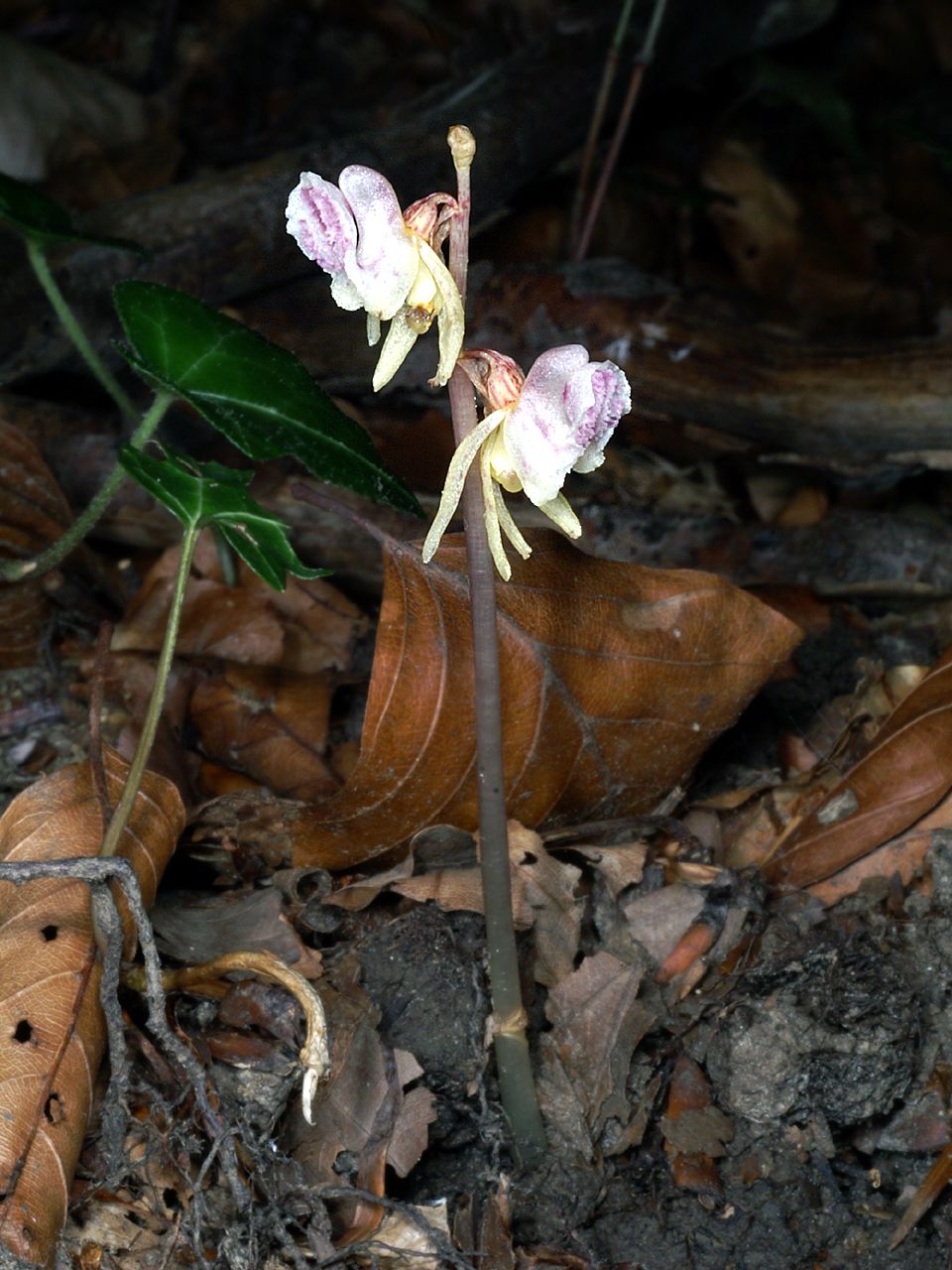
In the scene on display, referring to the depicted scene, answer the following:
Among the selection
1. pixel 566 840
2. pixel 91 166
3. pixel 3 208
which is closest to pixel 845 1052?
pixel 566 840

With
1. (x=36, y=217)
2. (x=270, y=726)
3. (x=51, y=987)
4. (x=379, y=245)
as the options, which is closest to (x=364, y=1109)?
(x=51, y=987)

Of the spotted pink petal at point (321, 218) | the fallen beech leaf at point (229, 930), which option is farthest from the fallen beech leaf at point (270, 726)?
the spotted pink petal at point (321, 218)

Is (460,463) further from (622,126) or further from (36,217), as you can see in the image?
(622,126)

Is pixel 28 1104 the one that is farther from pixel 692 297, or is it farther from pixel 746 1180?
pixel 692 297

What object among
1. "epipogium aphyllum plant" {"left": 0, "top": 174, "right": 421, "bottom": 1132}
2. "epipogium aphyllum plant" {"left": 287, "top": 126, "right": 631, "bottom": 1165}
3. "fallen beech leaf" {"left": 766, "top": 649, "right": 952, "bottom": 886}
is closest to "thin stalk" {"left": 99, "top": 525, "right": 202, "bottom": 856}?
"epipogium aphyllum plant" {"left": 0, "top": 174, "right": 421, "bottom": 1132}

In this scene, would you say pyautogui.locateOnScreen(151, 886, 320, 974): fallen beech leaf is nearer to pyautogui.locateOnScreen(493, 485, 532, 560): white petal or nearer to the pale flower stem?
the pale flower stem
